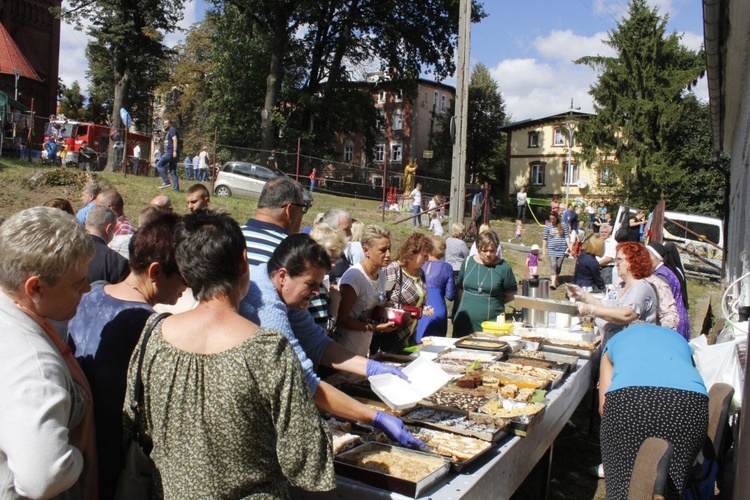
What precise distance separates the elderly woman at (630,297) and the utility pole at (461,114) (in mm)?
6459

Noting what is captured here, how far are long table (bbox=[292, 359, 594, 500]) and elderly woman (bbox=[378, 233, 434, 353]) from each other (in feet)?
4.98


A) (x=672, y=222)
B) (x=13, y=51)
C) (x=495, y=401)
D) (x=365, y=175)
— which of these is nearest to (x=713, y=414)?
(x=495, y=401)

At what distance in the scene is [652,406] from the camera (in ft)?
10.8

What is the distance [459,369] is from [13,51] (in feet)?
119

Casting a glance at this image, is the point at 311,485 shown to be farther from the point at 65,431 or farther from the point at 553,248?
the point at 553,248

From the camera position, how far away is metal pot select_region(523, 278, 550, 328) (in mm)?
6602

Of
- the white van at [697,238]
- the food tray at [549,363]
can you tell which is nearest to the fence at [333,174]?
the white van at [697,238]

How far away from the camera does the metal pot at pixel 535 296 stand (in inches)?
260

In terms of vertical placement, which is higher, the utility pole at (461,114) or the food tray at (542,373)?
the utility pole at (461,114)

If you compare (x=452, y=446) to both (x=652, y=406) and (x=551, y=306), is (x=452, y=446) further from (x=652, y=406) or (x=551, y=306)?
(x=551, y=306)

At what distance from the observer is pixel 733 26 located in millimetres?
7297

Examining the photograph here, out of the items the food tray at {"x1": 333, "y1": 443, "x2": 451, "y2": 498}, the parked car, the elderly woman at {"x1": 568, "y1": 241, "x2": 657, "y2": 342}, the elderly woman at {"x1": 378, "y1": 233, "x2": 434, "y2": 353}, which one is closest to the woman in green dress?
the elderly woman at {"x1": 378, "y1": 233, "x2": 434, "y2": 353}

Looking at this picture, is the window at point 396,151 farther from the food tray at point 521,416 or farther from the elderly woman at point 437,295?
the food tray at point 521,416

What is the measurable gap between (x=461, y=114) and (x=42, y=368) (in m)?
10.3
